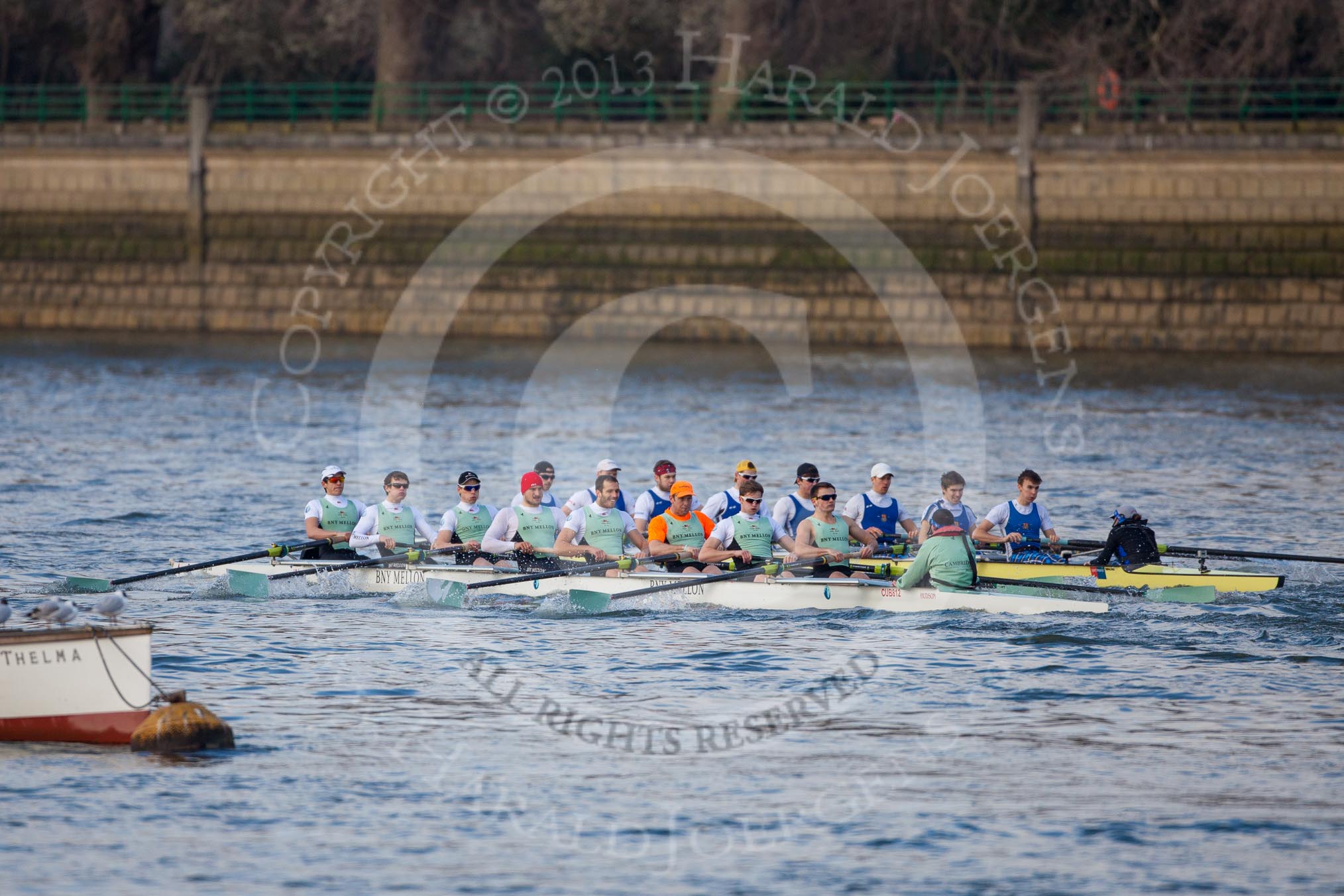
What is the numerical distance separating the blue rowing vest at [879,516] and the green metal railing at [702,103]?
61.5 ft

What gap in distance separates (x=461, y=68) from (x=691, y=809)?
128ft

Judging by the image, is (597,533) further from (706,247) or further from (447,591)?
(706,247)

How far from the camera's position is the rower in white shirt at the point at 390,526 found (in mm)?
20641

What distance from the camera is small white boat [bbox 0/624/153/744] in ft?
45.1

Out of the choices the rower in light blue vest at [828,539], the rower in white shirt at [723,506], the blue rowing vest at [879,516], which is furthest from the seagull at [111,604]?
the blue rowing vest at [879,516]

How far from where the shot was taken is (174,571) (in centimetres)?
2039

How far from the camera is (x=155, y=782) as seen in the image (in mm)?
13617

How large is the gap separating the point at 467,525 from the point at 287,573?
2.06 meters

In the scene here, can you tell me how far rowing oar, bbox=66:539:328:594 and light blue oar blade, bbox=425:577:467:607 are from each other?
1.72 m

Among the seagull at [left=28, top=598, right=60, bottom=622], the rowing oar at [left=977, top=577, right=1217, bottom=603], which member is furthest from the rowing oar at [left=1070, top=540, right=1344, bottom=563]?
the seagull at [left=28, top=598, right=60, bottom=622]

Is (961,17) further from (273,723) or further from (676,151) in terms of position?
(273,723)

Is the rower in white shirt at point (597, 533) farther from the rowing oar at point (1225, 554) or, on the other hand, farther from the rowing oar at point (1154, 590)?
the rowing oar at point (1225, 554)

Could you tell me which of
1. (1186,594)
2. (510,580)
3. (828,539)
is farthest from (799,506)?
(1186,594)

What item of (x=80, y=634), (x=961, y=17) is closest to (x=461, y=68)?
(x=961, y=17)
